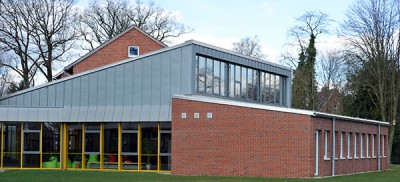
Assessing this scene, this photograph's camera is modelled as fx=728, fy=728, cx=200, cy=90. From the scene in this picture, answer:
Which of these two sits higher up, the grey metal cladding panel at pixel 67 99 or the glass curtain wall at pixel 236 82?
the glass curtain wall at pixel 236 82

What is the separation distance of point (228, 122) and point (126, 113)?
5.51 meters

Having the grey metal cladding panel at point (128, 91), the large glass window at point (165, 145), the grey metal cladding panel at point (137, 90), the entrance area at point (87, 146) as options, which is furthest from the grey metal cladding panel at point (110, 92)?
the large glass window at point (165, 145)

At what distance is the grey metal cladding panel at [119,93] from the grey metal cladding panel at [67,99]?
2.54 metres

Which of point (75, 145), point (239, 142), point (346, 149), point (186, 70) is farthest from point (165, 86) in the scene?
point (346, 149)

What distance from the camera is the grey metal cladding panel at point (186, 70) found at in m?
34.7

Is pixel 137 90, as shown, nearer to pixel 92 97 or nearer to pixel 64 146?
pixel 92 97

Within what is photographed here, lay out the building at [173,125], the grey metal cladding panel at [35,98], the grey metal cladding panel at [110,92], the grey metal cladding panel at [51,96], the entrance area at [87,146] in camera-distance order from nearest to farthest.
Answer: the building at [173,125] < the entrance area at [87,146] < the grey metal cladding panel at [110,92] < the grey metal cladding panel at [51,96] < the grey metal cladding panel at [35,98]

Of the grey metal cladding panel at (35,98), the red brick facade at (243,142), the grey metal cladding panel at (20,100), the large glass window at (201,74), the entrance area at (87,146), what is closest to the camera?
the red brick facade at (243,142)

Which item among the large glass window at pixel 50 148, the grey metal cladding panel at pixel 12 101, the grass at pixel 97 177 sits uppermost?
the grey metal cladding panel at pixel 12 101

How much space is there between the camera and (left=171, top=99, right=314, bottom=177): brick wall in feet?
104

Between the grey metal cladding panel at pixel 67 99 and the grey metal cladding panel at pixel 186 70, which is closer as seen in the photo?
the grey metal cladding panel at pixel 186 70

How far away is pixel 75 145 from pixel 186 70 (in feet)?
23.9

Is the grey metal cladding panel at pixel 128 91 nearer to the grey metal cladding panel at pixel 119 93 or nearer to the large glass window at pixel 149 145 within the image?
the grey metal cladding panel at pixel 119 93

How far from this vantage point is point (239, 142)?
3275 cm
